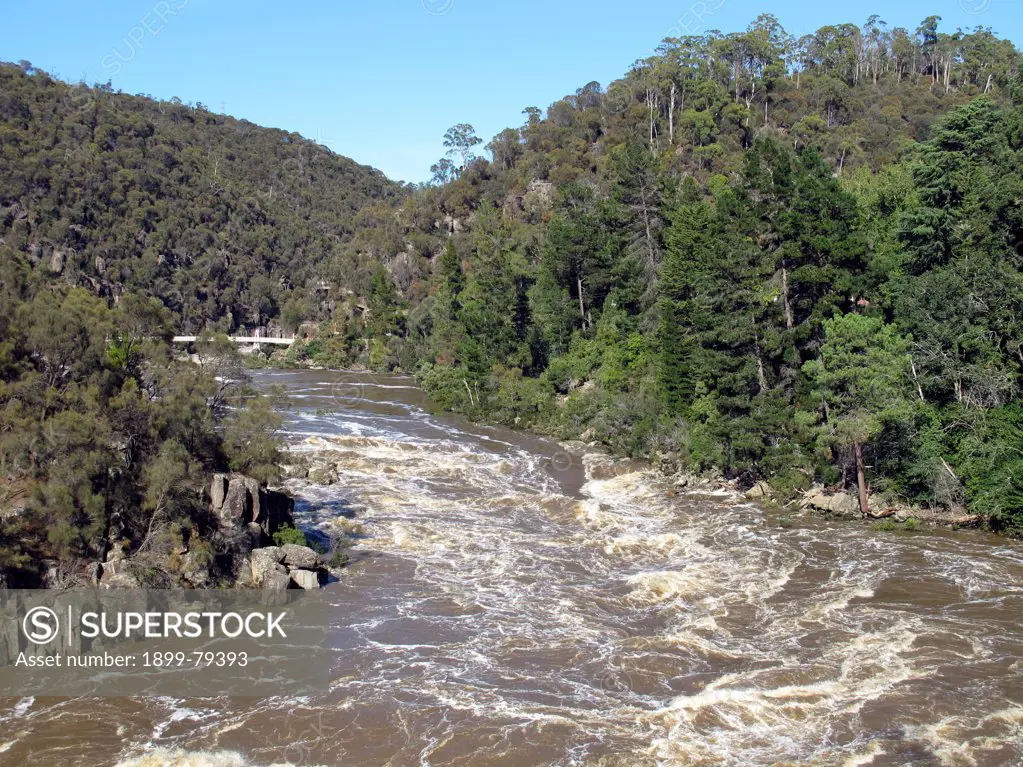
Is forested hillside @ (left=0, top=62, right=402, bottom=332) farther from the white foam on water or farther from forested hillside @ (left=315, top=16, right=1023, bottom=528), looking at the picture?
the white foam on water

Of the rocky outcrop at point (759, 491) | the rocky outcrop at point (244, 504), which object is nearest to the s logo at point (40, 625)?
the rocky outcrop at point (244, 504)

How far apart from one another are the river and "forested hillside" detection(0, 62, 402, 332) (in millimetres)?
110290

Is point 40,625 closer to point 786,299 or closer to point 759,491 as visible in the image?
point 759,491

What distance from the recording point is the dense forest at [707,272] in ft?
110

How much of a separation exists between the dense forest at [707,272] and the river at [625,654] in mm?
5553

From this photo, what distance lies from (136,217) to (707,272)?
4958 inches

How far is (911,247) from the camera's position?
1548 inches

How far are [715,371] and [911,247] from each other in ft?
35.6

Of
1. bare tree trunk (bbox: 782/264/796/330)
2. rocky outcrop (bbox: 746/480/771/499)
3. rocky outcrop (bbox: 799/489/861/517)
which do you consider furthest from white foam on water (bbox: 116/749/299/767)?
bare tree trunk (bbox: 782/264/796/330)

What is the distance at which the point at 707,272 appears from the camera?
4441cm

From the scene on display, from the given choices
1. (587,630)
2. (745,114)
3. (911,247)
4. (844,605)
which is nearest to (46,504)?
(587,630)

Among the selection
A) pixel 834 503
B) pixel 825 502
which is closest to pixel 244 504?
pixel 825 502

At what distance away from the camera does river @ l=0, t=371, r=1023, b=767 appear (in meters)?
17.7

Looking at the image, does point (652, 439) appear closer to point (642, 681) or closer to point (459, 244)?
point (642, 681)
